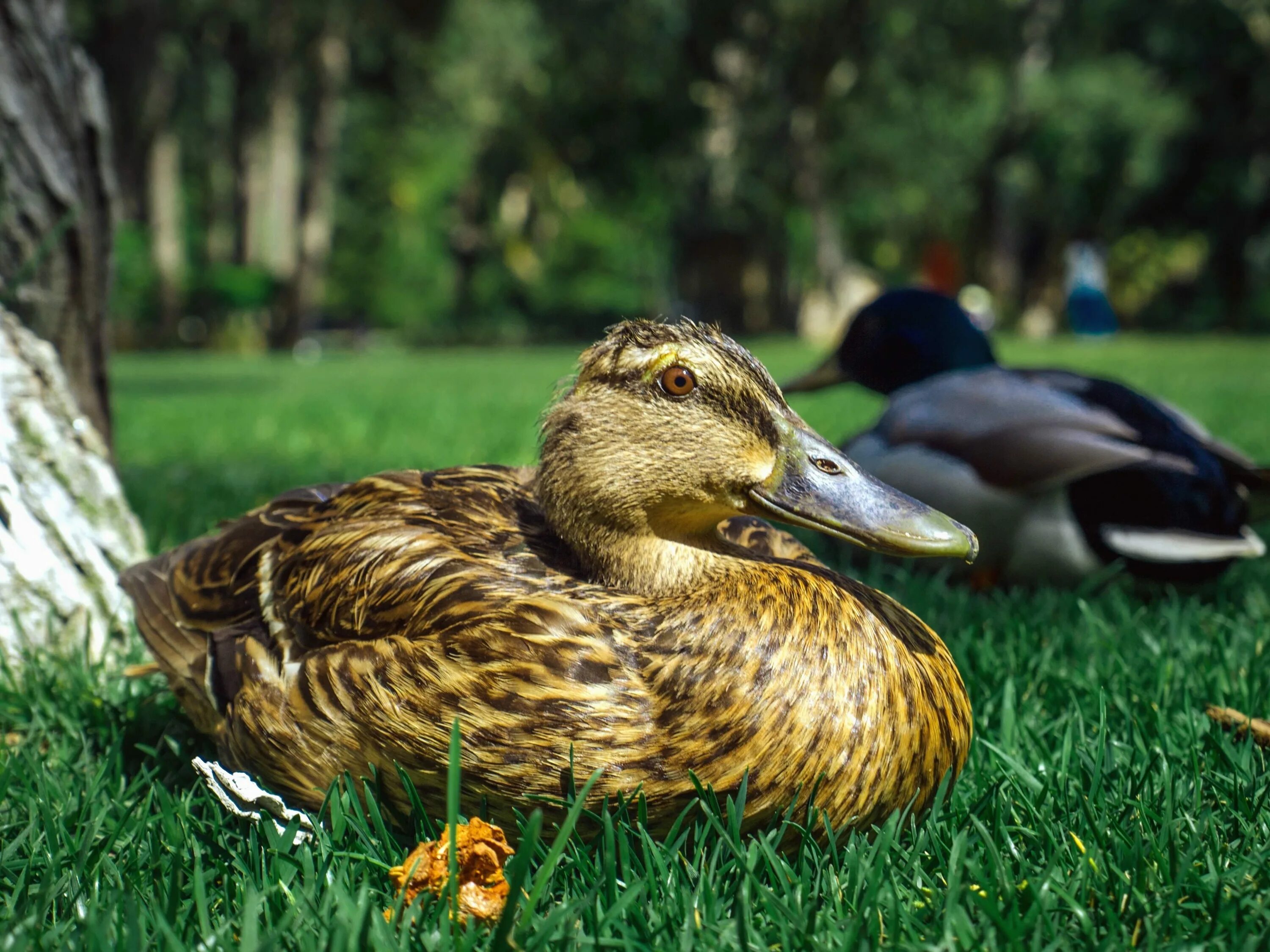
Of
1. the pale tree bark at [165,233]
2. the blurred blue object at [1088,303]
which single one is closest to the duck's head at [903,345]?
the pale tree bark at [165,233]

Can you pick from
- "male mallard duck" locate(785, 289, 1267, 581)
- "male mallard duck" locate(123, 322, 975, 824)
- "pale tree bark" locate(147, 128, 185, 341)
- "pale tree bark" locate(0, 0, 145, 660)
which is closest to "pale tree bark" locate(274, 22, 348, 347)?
"pale tree bark" locate(147, 128, 185, 341)

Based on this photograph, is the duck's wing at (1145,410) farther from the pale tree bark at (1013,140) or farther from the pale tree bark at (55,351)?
the pale tree bark at (1013,140)

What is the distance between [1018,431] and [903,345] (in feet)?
4.24

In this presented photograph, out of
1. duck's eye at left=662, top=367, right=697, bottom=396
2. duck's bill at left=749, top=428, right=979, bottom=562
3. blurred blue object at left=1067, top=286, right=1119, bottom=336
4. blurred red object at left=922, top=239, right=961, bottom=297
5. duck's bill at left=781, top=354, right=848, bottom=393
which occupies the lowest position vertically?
blurred blue object at left=1067, top=286, right=1119, bottom=336

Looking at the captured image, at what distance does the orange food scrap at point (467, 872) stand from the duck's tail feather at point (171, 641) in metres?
0.58

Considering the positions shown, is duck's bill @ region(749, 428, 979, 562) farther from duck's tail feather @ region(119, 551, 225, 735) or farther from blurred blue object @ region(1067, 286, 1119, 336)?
blurred blue object @ region(1067, 286, 1119, 336)

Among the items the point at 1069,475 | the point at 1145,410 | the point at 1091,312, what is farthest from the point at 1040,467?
the point at 1091,312

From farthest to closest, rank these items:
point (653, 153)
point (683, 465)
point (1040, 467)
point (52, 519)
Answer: point (653, 153), point (1040, 467), point (52, 519), point (683, 465)

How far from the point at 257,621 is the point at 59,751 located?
54 centimetres

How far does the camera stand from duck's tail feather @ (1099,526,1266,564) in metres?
3.14

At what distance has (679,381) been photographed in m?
1.90

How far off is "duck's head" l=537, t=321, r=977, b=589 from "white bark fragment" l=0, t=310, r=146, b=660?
4.78ft

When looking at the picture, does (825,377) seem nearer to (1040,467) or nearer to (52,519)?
(1040,467)

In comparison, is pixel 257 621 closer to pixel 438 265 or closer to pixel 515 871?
pixel 515 871
